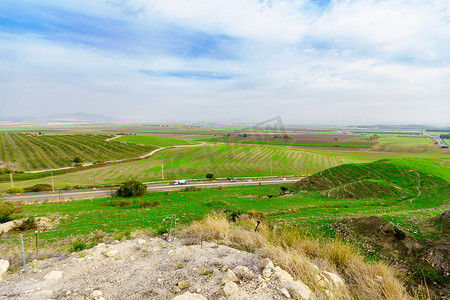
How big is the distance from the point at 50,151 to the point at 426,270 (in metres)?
103

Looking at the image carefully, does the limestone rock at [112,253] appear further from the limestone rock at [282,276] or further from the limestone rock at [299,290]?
the limestone rock at [299,290]

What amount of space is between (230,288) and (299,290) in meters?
1.62

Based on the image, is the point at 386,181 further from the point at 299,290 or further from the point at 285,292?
the point at 285,292

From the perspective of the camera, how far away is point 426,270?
6766mm

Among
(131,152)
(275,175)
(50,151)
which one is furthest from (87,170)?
(275,175)

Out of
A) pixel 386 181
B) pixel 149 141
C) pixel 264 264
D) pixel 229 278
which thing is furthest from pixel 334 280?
pixel 149 141

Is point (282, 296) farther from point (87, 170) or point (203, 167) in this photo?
point (87, 170)

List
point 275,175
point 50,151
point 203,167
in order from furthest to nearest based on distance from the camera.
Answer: point 50,151 < point 203,167 < point 275,175

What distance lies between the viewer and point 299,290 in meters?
4.68

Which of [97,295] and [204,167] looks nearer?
[97,295]

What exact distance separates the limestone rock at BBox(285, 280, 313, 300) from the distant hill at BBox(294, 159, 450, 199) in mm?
22559

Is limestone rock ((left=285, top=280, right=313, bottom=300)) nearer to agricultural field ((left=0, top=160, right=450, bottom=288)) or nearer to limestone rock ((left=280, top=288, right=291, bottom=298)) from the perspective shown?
limestone rock ((left=280, top=288, right=291, bottom=298))

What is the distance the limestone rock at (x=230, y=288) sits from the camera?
182 inches

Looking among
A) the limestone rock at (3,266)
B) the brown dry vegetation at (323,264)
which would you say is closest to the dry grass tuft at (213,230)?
the brown dry vegetation at (323,264)
